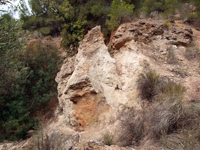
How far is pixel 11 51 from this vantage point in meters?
5.14

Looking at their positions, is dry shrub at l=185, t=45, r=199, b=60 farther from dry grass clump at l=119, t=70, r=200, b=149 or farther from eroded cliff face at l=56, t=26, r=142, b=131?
dry grass clump at l=119, t=70, r=200, b=149

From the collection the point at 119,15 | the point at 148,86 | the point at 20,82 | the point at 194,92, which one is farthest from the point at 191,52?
the point at 20,82

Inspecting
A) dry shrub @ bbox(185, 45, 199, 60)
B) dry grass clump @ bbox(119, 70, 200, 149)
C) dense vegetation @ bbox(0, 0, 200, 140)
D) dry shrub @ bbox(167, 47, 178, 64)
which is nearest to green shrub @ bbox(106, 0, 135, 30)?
dense vegetation @ bbox(0, 0, 200, 140)

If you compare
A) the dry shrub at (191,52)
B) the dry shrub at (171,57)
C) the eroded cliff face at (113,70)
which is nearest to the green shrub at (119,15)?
the eroded cliff face at (113,70)

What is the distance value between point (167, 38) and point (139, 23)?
5.15 ft

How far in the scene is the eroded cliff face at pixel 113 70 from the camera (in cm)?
426

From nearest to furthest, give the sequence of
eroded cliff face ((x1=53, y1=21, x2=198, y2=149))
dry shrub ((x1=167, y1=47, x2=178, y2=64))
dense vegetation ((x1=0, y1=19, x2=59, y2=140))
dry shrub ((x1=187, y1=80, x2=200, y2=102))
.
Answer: dry shrub ((x1=187, y1=80, x2=200, y2=102))
eroded cliff face ((x1=53, y1=21, x2=198, y2=149))
dense vegetation ((x1=0, y1=19, x2=59, y2=140))
dry shrub ((x1=167, y1=47, x2=178, y2=64))

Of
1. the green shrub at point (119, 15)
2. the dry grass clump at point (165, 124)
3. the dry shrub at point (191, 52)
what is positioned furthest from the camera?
the green shrub at point (119, 15)

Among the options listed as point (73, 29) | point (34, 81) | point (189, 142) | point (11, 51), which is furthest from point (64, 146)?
point (34, 81)

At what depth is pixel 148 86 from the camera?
4375mm

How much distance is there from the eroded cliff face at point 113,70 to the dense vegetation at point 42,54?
0.91 m

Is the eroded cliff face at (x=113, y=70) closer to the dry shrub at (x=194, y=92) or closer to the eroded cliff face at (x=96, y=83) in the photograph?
the eroded cliff face at (x=96, y=83)

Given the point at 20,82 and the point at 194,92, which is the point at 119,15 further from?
the point at 20,82

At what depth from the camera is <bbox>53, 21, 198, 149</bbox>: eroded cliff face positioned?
426 cm
